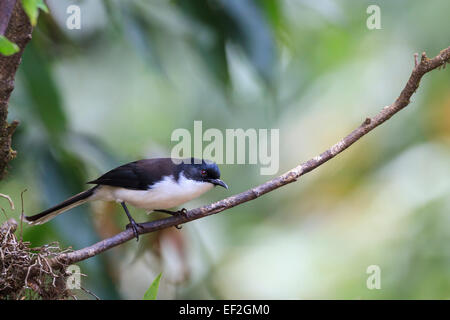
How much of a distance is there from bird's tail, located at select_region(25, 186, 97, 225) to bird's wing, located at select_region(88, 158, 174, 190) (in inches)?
6.8

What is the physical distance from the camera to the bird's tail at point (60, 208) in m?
3.75

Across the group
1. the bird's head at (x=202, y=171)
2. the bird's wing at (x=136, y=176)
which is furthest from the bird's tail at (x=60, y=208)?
the bird's head at (x=202, y=171)

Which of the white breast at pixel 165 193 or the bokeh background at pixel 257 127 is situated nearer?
the white breast at pixel 165 193

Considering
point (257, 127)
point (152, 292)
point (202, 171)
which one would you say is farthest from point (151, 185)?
point (257, 127)

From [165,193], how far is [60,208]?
69cm

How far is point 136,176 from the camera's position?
3.75 m

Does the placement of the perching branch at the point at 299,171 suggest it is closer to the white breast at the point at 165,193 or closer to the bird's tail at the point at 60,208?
the white breast at the point at 165,193

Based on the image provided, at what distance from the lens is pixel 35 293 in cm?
271

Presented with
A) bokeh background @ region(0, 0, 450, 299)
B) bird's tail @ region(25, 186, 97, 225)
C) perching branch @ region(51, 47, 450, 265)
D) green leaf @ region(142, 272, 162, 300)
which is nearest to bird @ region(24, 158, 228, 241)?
bird's tail @ region(25, 186, 97, 225)

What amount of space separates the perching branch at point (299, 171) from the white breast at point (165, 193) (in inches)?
24.7

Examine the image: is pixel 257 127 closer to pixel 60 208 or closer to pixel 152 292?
pixel 60 208

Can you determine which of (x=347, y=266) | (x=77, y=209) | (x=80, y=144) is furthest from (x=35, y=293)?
(x=347, y=266)

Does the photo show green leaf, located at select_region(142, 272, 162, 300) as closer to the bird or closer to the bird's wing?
the bird
